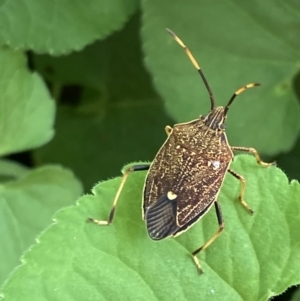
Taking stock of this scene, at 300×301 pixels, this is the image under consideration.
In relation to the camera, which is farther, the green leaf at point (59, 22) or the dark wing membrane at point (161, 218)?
the green leaf at point (59, 22)

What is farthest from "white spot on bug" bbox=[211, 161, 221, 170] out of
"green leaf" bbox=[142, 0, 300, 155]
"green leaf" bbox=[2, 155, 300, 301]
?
"green leaf" bbox=[142, 0, 300, 155]

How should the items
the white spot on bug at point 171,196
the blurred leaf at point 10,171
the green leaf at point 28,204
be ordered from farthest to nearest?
the blurred leaf at point 10,171
the green leaf at point 28,204
the white spot on bug at point 171,196

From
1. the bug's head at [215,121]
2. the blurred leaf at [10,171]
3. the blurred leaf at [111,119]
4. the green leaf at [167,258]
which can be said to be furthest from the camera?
the blurred leaf at [111,119]

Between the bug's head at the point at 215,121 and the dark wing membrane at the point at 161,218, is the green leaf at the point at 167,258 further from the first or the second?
the bug's head at the point at 215,121

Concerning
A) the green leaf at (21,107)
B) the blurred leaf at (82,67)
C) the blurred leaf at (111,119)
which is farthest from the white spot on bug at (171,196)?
the blurred leaf at (82,67)

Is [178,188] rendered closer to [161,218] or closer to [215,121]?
[161,218]

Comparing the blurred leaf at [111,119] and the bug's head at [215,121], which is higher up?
the bug's head at [215,121]

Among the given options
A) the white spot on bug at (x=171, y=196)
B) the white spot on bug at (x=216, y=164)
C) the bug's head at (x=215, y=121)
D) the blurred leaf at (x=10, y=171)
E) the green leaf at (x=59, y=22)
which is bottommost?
the blurred leaf at (x=10, y=171)

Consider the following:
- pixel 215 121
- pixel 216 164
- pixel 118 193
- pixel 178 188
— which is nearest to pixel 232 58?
pixel 215 121
